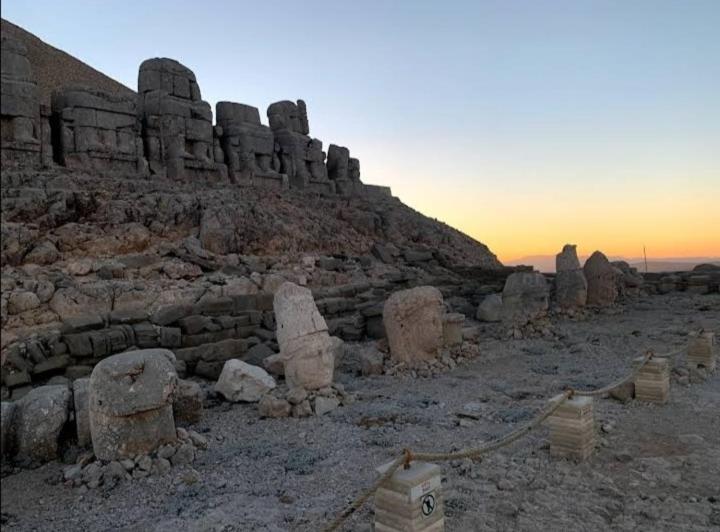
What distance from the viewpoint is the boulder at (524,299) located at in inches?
523

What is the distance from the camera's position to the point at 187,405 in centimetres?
718

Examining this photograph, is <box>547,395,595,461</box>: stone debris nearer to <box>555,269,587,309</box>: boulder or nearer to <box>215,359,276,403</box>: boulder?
<box>215,359,276,403</box>: boulder

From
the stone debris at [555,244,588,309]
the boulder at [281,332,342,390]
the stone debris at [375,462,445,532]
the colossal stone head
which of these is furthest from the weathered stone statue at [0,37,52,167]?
the stone debris at [555,244,588,309]

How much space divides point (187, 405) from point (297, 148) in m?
15.2

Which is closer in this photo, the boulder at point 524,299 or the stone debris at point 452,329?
the stone debris at point 452,329

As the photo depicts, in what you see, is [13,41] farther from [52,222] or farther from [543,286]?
[543,286]

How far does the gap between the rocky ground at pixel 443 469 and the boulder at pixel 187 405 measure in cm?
25

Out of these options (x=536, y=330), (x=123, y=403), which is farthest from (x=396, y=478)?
(x=536, y=330)

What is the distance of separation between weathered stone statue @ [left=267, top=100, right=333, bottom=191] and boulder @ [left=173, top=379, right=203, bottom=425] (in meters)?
14.3

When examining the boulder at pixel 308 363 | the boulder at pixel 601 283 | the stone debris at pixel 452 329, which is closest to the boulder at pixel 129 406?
the boulder at pixel 308 363

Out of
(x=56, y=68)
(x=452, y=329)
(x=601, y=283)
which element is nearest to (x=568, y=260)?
(x=601, y=283)

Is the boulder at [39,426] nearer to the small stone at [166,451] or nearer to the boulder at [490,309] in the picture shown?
the small stone at [166,451]

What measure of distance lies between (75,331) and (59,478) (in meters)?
3.88

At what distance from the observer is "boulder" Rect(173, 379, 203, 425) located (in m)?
7.09
